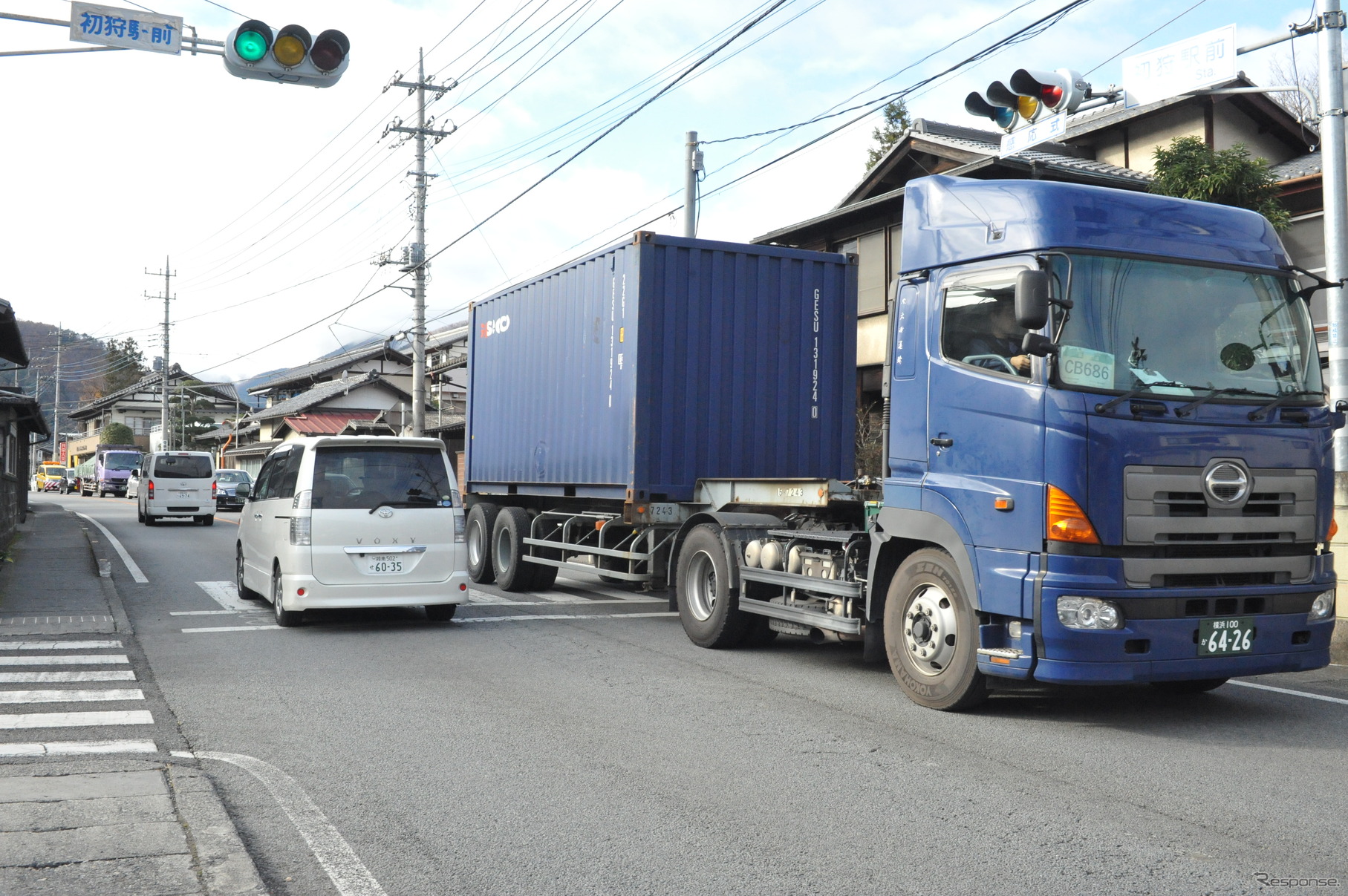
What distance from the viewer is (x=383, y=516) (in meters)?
10.1

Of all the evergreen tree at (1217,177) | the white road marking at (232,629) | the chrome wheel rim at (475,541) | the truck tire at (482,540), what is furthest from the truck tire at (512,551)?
the evergreen tree at (1217,177)

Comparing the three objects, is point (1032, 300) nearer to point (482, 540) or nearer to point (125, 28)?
point (125, 28)

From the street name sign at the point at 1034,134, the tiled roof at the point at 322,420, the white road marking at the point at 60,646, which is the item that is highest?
the street name sign at the point at 1034,134

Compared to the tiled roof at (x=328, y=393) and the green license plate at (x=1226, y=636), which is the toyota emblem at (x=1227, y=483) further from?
the tiled roof at (x=328, y=393)

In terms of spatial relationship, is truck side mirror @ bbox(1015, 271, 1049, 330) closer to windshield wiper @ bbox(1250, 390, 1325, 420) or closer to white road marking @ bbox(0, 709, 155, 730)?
windshield wiper @ bbox(1250, 390, 1325, 420)

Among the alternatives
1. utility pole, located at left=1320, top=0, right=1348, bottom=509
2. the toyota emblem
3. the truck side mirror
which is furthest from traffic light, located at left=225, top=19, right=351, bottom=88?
utility pole, located at left=1320, top=0, right=1348, bottom=509

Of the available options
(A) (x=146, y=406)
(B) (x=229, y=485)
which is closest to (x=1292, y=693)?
(B) (x=229, y=485)

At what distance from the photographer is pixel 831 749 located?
5832 mm

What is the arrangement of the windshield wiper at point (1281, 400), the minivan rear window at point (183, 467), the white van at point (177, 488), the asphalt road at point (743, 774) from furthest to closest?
the minivan rear window at point (183, 467) < the white van at point (177, 488) < the windshield wiper at point (1281, 400) < the asphalt road at point (743, 774)

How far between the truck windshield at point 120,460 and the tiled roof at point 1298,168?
52.8 m

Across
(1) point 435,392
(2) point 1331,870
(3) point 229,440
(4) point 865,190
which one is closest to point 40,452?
(3) point 229,440

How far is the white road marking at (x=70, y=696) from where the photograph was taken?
6992 mm

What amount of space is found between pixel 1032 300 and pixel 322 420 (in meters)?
52.2

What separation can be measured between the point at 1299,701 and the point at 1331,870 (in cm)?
361
